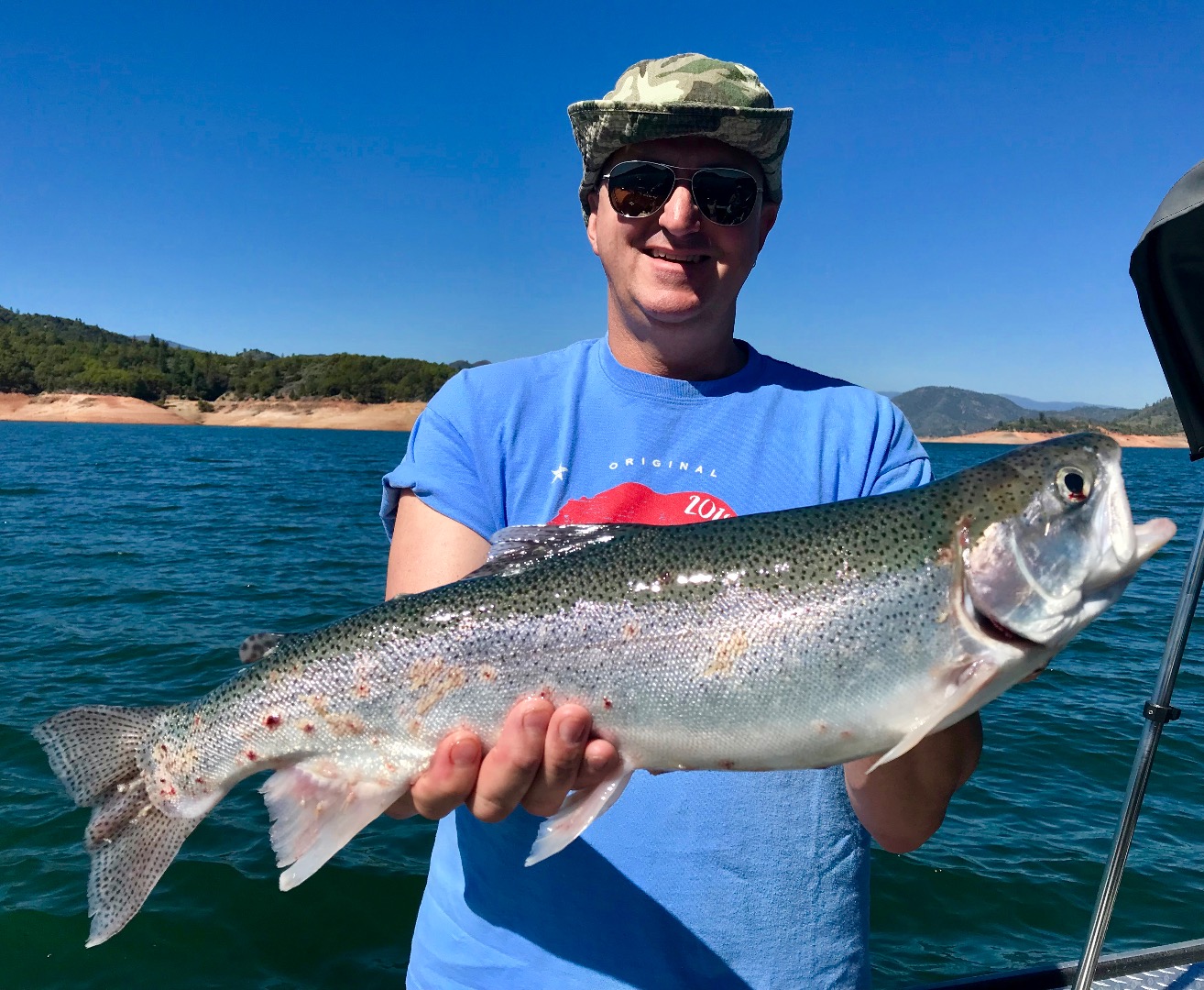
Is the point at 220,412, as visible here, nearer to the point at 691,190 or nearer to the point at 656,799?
the point at 691,190

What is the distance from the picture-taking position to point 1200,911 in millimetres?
7152

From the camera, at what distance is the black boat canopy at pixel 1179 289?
2.91 m

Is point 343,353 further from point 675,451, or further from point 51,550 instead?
point 675,451

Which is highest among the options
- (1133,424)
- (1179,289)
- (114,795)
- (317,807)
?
(1133,424)

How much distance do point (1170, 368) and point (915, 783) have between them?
206 centimetres

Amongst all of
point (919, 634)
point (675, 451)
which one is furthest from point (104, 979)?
point (919, 634)

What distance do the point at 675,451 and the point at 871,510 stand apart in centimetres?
76

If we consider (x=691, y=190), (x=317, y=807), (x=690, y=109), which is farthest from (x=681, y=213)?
(x=317, y=807)

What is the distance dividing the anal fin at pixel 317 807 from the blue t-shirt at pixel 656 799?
458 millimetres

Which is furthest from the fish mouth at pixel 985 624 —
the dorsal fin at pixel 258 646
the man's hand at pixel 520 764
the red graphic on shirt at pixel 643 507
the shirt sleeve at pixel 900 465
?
the dorsal fin at pixel 258 646

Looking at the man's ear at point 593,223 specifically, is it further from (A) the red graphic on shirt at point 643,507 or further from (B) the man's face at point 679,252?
(A) the red graphic on shirt at point 643,507

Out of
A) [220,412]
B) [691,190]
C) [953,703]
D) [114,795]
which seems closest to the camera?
[953,703]

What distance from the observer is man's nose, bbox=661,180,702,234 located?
3057 millimetres

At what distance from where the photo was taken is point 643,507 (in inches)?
123
